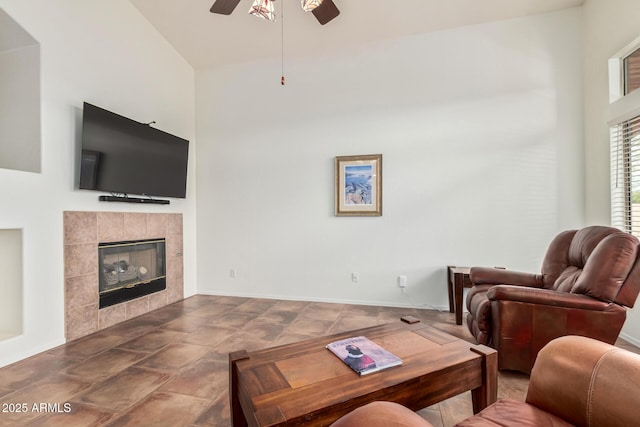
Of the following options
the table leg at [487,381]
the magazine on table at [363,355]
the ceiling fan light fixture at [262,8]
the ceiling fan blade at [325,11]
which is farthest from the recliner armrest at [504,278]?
the ceiling fan light fixture at [262,8]

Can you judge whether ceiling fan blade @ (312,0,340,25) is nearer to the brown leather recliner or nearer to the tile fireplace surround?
the brown leather recliner

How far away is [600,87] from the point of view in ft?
10.1

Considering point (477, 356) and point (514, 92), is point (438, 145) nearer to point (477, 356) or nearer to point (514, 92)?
point (514, 92)

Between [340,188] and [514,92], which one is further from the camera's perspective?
[340,188]

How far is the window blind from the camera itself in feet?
8.90

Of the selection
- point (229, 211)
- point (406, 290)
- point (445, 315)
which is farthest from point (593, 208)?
point (229, 211)

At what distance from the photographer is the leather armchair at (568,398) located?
34.1 inches

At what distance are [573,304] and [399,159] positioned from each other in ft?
7.79

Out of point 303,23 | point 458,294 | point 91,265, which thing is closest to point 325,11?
point 303,23

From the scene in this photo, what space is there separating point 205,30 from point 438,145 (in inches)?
134

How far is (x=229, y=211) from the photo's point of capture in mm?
4426

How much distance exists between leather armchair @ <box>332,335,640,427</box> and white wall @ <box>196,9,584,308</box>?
269 centimetres

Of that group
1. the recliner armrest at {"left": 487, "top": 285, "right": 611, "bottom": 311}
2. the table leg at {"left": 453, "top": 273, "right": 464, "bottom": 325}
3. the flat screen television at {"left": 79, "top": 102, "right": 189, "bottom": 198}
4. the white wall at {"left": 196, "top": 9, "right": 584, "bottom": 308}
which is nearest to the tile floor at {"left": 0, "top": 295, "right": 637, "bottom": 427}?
the table leg at {"left": 453, "top": 273, "right": 464, "bottom": 325}

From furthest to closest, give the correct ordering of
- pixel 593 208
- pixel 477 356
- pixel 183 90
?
pixel 183 90 → pixel 593 208 → pixel 477 356
